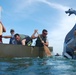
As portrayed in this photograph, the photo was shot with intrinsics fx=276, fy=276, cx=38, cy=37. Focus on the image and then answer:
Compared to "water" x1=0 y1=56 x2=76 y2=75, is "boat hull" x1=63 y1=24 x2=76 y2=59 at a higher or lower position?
higher

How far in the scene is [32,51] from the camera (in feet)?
53.6

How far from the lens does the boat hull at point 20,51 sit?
15234 mm

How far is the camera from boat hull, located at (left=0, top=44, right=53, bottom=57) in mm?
15234

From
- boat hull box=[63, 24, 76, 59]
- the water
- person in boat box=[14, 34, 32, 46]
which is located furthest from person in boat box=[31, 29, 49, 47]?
the water

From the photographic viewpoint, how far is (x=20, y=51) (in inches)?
620

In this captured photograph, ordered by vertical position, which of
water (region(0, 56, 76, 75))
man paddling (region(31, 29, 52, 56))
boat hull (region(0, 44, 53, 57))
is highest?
man paddling (region(31, 29, 52, 56))

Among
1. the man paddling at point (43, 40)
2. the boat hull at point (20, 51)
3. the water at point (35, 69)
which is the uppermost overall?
the man paddling at point (43, 40)

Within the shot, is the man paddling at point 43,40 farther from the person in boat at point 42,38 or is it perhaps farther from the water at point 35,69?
the water at point 35,69

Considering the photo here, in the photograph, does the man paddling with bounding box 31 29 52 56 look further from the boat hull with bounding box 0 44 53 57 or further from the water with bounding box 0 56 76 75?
the water with bounding box 0 56 76 75

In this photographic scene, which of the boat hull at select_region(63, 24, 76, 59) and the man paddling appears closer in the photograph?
the man paddling

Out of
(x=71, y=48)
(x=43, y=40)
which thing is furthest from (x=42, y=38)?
(x=71, y=48)

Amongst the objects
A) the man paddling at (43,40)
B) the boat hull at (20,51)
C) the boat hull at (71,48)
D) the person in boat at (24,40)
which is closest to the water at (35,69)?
the boat hull at (20,51)

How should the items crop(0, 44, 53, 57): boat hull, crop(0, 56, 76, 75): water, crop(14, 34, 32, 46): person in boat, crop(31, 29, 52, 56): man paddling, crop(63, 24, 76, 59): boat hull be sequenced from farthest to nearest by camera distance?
crop(63, 24, 76, 59): boat hull, crop(14, 34, 32, 46): person in boat, crop(31, 29, 52, 56): man paddling, crop(0, 44, 53, 57): boat hull, crop(0, 56, 76, 75): water

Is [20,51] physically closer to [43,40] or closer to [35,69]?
[43,40]
